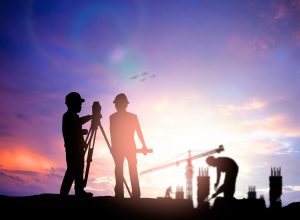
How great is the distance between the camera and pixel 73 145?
11172 millimetres

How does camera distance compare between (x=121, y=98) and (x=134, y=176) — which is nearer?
(x=134, y=176)

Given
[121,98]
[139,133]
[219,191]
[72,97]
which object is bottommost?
[219,191]

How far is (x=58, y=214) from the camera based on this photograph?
33.4 feet

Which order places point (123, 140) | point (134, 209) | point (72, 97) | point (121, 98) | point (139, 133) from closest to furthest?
1. point (134, 209)
2. point (72, 97)
3. point (123, 140)
4. point (121, 98)
5. point (139, 133)

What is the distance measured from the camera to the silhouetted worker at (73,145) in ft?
36.1

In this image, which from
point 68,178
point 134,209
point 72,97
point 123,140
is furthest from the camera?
point 123,140

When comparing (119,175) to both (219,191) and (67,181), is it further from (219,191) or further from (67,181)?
(219,191)

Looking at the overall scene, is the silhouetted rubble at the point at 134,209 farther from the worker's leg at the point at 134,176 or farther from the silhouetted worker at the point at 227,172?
the worker's leg at the point at 134,176

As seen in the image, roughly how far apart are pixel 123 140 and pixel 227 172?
3622 mm

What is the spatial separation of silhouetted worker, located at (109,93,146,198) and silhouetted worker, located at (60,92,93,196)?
1159 millimetres

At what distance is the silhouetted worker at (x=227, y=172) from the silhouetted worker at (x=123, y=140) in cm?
280

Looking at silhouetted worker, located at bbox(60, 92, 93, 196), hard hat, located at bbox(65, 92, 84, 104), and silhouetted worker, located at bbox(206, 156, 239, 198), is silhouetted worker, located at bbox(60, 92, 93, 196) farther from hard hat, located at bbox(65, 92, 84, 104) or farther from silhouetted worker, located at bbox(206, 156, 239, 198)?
silhouetted worker, located at bbox(206, 156, 239, 198)

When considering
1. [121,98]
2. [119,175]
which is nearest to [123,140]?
[119,175]

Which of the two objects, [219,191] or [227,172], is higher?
[227,172]
